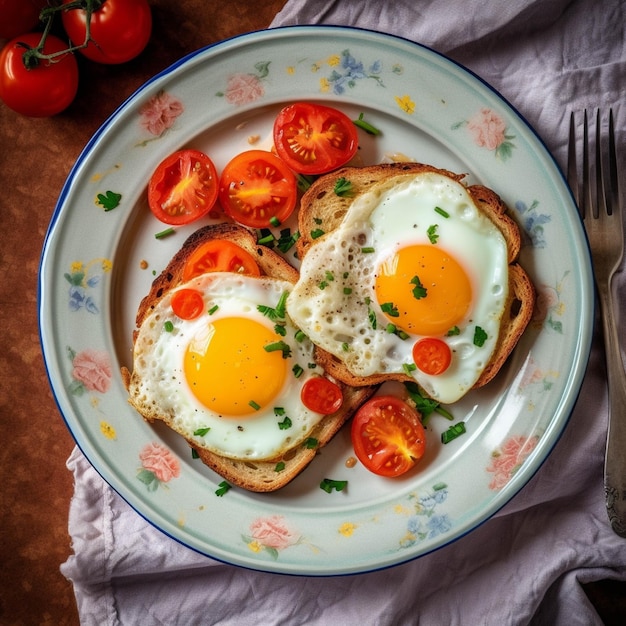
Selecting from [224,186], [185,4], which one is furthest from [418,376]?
[185,4]

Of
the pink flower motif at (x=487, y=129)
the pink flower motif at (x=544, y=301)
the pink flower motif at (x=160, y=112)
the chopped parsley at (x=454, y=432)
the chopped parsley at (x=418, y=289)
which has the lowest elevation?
the chopped parsley at (x=454, y=432)

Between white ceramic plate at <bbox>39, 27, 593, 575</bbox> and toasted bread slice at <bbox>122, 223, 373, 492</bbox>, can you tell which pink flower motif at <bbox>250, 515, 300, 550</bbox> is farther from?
toasted bread slice at <bbox>122, 223, 373, 492</bbox>

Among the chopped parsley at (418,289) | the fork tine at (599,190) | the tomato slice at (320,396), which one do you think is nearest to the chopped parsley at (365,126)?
the chopped parsley at (418,289)

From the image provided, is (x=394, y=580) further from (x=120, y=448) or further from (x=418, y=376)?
(x=120, y=448)

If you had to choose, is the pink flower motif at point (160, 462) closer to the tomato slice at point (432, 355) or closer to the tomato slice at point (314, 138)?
the tomato slice at point (432, 355)

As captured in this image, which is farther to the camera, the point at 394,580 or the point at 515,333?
the point at 394,580
